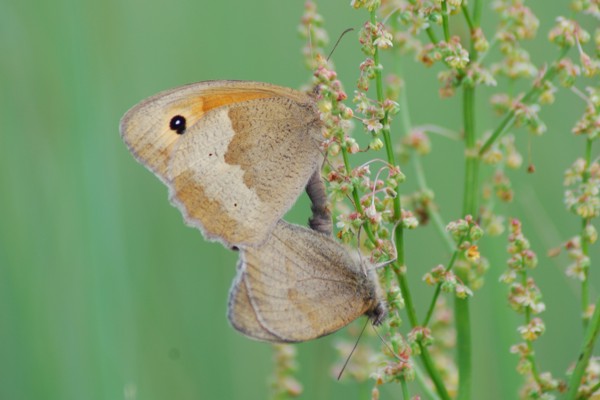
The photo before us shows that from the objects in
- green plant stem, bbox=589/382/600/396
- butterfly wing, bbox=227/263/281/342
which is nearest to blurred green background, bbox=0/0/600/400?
butterfly wing, bbox=227/263/281/342

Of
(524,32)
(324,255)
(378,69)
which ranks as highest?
(524,32)

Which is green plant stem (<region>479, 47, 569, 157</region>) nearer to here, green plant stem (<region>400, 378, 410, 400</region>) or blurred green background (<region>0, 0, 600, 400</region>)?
blurred green background (<region>0, 0, 600, 400</region>)

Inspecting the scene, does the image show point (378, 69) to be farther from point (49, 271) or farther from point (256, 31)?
point (256, 31)

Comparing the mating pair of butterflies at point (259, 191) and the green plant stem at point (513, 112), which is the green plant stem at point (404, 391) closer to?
the mating pair of butterflies at point (259, 191)

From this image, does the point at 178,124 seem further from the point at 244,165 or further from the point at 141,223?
the point at 141,223

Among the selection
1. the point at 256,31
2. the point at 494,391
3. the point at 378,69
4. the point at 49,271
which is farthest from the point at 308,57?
the point at 256,31

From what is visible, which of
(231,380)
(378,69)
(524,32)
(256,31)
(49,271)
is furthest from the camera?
(256,31)
